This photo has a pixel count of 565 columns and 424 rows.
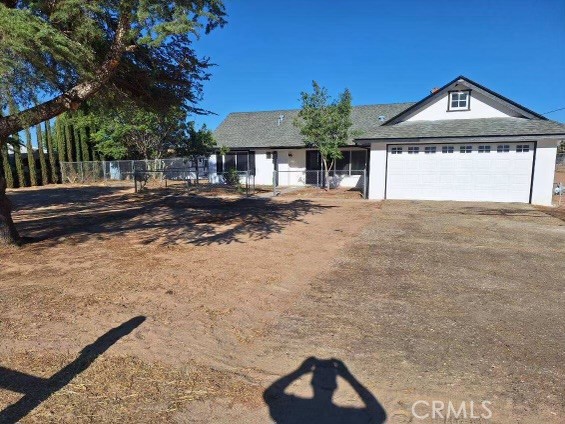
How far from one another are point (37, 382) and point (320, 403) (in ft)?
7.95

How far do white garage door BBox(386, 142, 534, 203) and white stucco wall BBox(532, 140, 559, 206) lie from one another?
0.86 ft

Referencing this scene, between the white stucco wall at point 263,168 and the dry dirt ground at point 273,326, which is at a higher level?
the white stucco wall at point 263,168

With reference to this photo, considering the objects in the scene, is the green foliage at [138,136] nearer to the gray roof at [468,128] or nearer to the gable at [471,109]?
the gray roof at [468,128]

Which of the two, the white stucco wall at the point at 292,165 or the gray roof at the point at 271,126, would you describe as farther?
the gray roof at the point at 271,126

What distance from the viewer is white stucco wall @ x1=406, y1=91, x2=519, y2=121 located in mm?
18688

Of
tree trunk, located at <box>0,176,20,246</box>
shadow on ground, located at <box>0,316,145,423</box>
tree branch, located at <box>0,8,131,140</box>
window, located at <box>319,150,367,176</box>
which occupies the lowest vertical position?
shadow on ground, located at <box>0,316,145,423</box>

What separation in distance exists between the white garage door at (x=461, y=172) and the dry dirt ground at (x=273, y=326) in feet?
28.4

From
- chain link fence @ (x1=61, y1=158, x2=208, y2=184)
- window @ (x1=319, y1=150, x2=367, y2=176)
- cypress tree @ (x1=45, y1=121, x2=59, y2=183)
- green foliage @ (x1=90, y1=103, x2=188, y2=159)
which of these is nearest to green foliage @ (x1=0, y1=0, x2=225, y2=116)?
green foliage @ (x1=90, y1=103, x2=188, y2=159)

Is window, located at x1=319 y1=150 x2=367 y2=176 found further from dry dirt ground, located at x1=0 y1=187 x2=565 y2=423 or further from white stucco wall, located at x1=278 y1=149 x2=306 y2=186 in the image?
dry dirt ground, located at x1=0 y1=187 x2=565 y2=423

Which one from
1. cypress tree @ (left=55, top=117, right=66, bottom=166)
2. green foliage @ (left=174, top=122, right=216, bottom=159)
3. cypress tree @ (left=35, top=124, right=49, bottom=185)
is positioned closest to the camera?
green foliage @ (left=174, top=122, right=216, bottom=159)

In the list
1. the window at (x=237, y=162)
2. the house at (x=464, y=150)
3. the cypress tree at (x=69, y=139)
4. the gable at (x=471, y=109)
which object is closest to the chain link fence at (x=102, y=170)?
the cypress tree at (x=69, y=139)

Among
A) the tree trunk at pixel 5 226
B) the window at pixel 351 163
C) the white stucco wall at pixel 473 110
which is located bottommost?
the tree trunk at pixel 5 226

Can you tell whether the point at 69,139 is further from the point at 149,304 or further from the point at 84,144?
the point at 149,304

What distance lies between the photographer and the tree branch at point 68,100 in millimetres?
7129
